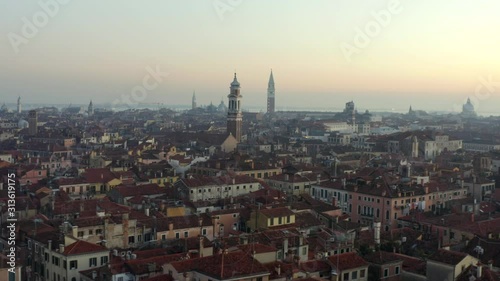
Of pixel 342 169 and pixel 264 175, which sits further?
pixel 342 169

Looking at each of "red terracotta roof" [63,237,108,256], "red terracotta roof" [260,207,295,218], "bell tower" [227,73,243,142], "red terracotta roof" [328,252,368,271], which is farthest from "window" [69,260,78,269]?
"bell tower" [227,73,243,142]

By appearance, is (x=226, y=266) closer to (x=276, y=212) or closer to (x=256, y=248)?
(x=256, y=248)

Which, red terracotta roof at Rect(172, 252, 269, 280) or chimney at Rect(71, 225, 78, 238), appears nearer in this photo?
red terracotta roof at Rect(172, 252, 269, 280)

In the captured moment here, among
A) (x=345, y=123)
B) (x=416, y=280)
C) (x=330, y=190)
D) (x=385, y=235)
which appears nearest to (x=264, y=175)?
(x=330, y=190)

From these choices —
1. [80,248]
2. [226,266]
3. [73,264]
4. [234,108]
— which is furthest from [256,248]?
[234,108]

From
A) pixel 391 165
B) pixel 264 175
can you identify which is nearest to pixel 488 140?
pixel 391 165

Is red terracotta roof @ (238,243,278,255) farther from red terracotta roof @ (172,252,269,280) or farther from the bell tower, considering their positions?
the bell tower

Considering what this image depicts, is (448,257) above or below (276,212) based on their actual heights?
above

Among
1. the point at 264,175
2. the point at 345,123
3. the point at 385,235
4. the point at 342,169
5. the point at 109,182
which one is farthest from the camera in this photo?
the point at 345,123

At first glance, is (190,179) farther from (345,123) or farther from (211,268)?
(345,123)

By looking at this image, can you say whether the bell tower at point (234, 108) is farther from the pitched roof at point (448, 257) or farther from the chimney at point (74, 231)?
the pitched roof at point (448, 257)

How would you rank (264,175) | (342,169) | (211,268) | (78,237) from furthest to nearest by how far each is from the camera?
(342,169) → (264,175) → (78,237) → (211,268)
